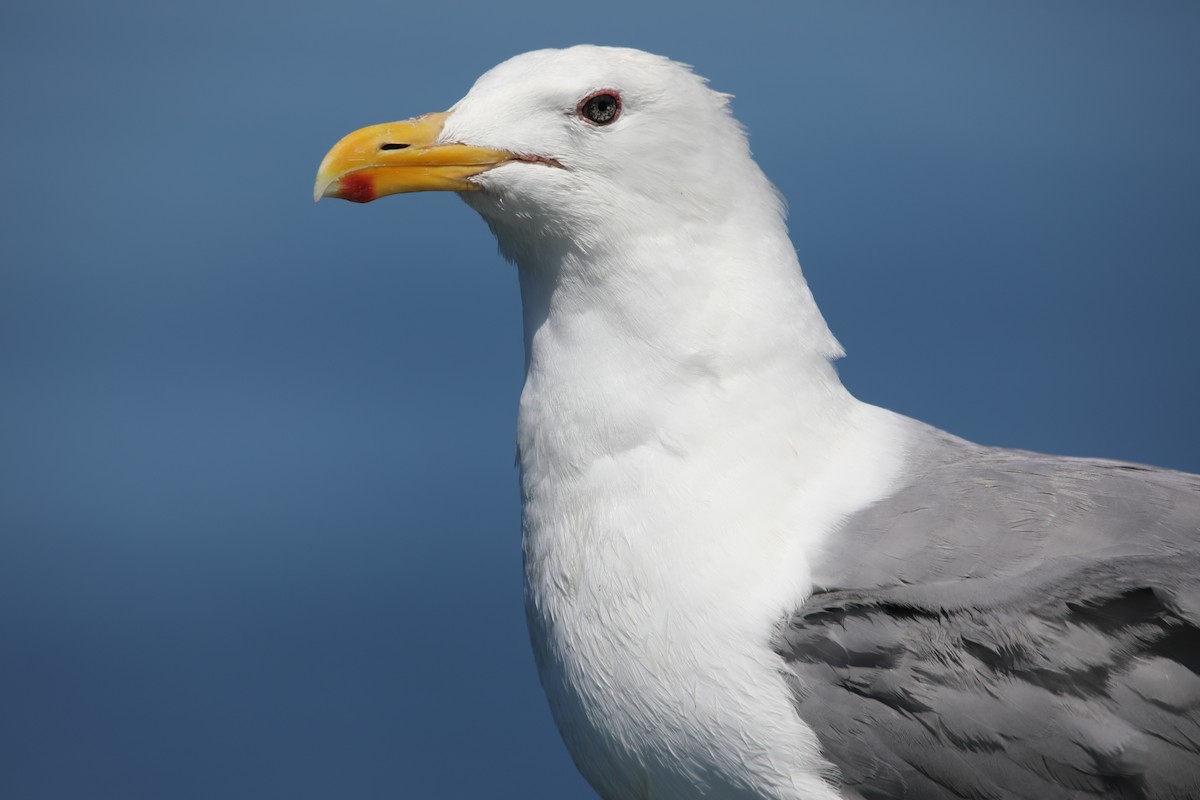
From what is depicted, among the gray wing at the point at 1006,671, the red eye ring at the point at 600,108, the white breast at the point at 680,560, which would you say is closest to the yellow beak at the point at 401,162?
the red eye ring at the point at 600,108

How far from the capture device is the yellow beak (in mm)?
2395

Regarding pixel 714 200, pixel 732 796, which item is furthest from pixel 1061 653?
pixel 714 200

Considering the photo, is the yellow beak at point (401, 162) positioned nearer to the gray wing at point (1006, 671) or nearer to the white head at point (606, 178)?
the white head at point (606, 178)

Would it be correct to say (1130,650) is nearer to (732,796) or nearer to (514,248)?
(732,796)

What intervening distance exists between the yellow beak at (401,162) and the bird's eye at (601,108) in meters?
0.14

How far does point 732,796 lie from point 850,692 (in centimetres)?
25

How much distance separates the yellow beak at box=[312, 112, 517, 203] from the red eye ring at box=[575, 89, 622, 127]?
0.14m

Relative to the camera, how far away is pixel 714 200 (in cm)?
243

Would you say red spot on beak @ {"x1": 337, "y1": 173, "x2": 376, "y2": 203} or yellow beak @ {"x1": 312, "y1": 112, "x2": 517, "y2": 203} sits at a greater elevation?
yellow beak @ {"x1": 312, "y1": 112, "x2": 517, "y2": 203}

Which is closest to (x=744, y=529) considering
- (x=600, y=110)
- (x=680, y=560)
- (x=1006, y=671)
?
(x=680, y=560)

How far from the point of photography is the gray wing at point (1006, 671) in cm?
226

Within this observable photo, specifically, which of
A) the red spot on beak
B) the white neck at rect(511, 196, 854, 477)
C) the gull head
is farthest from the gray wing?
the red spot on beak

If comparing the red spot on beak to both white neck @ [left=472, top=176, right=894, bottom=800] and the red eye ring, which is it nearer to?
white neck @ [left=472, top=176, right=894, bottom=800]

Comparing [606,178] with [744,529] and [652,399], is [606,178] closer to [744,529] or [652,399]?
[652,399]
